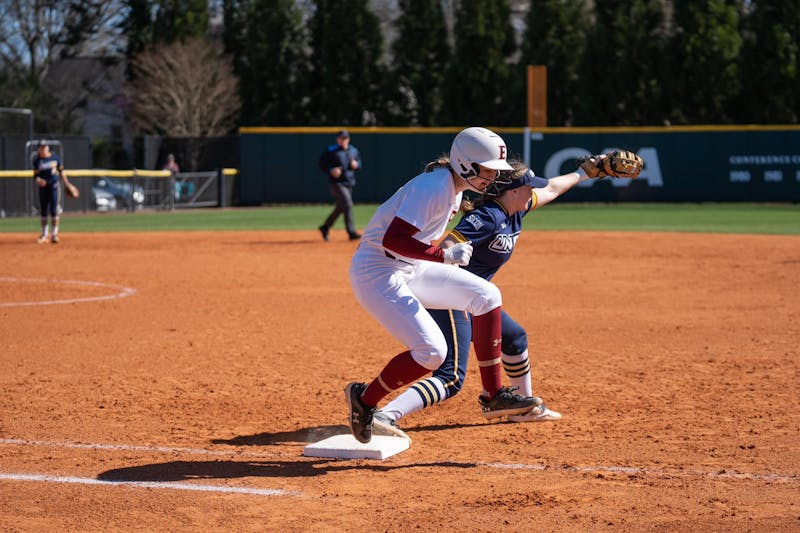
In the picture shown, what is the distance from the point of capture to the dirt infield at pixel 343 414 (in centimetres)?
511

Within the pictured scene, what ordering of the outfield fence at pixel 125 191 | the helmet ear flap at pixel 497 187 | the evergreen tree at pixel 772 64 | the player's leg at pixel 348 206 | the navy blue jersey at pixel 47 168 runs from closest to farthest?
the helmet ear flap at pixel 497 187 < the player's leg at pixel 348 206 < the navy blue jersey at pixel 47 168 < the outfield fence at pixel 125 191 < the evergreen tree at pixel 772 64

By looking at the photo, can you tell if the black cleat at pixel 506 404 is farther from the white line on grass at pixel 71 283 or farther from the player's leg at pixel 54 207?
the player's leg at pixel 54 207

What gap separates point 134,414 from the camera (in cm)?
726

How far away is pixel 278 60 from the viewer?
150 feet

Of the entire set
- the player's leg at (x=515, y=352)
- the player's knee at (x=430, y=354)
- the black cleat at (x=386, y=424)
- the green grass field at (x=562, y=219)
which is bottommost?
the green grass field at (x=562, y=219)

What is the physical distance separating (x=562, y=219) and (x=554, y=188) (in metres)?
21.3

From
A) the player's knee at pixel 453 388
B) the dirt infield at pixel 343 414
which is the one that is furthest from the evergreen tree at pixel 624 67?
the player's knee at pixel 453 388

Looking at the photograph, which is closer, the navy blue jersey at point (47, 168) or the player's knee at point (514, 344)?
the player's knee at point (514, 344)

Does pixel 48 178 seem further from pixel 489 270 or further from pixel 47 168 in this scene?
pixel 489 270

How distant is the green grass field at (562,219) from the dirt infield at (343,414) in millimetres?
10126

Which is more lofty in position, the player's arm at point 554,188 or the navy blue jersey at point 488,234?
the player's arm at point 554,188

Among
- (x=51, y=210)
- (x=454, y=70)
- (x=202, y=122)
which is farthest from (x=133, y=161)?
(x=51, y=210)

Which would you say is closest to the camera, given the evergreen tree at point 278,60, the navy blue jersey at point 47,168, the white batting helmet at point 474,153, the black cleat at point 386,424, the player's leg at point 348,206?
the white batting helmet at point 474,153

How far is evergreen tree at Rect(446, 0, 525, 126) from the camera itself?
41.5m
